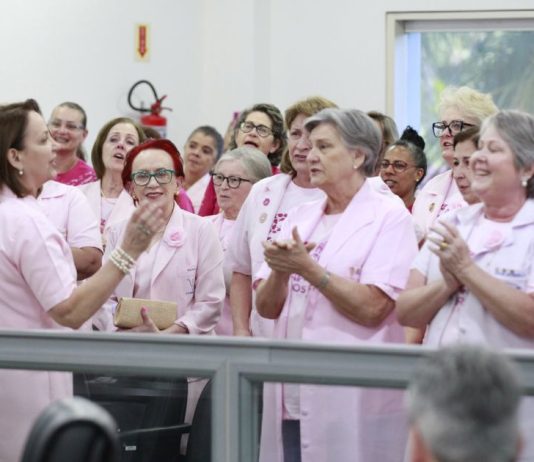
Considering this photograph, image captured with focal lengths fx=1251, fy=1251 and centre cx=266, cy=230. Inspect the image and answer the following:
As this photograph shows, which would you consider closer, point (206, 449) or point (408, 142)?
point (206, 449)

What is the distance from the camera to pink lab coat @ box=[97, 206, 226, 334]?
4.14 m

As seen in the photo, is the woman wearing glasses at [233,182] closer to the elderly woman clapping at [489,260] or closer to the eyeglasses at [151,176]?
the eyeglasses at [151,176]

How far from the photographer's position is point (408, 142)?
5.00 metres

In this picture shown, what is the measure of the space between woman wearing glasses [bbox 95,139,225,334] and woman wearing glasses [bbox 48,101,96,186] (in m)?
1.36

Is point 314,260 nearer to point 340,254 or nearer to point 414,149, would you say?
point 340,254

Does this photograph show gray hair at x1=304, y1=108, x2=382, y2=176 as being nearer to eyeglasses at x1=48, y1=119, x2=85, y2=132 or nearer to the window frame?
eyeglasses at x1=48, y1=119, x2=85, y2=132

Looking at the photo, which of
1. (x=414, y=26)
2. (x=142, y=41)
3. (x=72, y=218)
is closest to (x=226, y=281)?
(x=72, y=218)

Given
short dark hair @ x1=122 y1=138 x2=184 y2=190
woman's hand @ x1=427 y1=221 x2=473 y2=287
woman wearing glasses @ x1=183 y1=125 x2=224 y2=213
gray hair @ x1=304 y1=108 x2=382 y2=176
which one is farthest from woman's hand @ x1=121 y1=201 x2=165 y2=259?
woman wearing glasses @ x1=183 y1=125 x2=224 y2=213

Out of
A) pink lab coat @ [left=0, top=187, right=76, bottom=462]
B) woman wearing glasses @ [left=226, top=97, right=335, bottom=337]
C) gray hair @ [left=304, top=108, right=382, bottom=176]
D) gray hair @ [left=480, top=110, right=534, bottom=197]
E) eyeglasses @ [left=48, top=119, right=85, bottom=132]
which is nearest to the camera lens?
gray hair @ [left=480, top=110, right=534, bottom=197]

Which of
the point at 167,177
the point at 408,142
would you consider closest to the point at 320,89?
the point at 408,142

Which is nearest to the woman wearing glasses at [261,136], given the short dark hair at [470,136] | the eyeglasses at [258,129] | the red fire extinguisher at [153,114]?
the eyeglasses at [258,129]

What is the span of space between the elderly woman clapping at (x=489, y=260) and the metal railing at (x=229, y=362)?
1.48 ft

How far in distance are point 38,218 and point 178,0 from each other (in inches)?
214

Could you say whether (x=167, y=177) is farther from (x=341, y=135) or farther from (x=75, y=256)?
(x=341, y=135)
